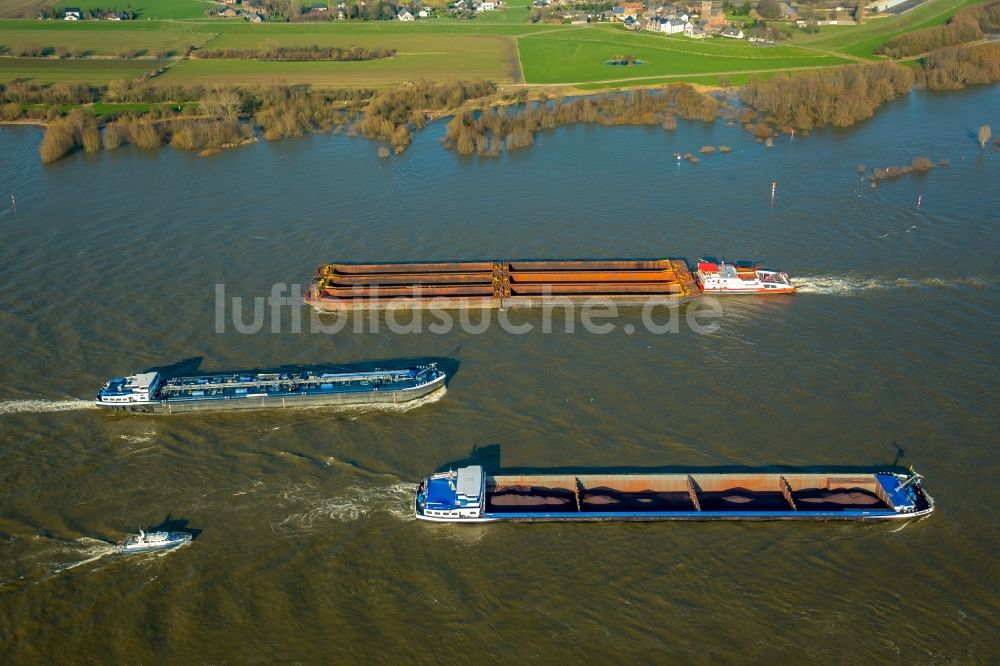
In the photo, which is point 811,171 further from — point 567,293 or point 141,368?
point 141,368

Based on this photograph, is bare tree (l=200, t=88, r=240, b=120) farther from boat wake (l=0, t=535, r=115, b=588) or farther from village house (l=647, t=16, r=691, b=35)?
village house (l=647, t=16, r=691, b=35)

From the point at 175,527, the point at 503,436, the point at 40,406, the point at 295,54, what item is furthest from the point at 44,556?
the point at 295,54

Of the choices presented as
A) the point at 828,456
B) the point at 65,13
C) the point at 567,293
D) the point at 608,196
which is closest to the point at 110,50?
the point at 65,13

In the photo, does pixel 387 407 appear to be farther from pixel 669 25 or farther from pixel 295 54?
pixel 669 25

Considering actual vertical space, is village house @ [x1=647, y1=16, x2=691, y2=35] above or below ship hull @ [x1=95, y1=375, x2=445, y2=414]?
above

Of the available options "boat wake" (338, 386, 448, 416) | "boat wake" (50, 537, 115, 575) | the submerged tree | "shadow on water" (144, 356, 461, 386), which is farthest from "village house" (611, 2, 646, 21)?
"boat wake" (50, 537, 115, 575)

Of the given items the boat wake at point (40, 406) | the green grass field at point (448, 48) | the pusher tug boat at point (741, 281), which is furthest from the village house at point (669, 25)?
the boat wake at point (40, 406)

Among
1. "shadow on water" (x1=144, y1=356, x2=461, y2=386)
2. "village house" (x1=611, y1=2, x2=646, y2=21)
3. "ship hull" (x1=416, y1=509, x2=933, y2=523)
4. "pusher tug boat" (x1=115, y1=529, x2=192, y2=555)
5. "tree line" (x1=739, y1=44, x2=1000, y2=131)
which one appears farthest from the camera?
"village house" (x1=611, y1=2, x2=646, y2=21)
